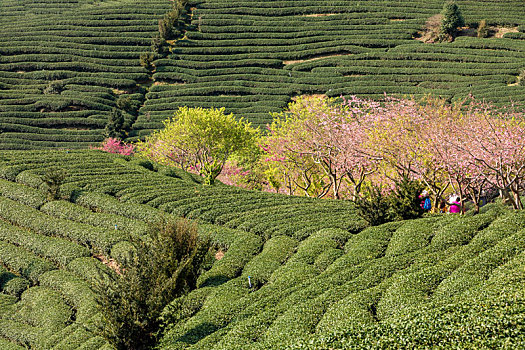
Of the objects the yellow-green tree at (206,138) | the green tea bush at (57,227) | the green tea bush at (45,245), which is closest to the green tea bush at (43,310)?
the green tea bush at (45,245)

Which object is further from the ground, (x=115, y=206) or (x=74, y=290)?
(x=115, y=206)

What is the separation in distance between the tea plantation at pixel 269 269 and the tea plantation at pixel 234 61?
36903mm

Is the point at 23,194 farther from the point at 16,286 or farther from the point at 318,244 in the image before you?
the point at 318,244

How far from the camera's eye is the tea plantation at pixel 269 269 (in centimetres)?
1078

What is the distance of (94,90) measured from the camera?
73562mm

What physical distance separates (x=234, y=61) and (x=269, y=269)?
67.1 meters

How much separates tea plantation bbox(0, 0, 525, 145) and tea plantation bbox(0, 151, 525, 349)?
36.9m

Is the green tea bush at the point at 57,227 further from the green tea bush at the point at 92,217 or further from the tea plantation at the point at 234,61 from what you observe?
the tea plantation at the point at 234,61

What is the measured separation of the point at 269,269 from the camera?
743 inches

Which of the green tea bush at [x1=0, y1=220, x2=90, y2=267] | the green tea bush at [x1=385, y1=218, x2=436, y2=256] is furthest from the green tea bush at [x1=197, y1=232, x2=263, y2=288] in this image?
the green tea bush at [x1=0, y1=220, x2=90, y2=267]

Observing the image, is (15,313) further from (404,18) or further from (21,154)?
(404,18)

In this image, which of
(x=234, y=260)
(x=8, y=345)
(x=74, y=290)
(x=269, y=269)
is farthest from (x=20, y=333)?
(x=269, y=269)

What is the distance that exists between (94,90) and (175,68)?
1458cm

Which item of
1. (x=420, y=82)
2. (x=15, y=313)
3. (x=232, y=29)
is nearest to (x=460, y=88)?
(x=420, y=82)
